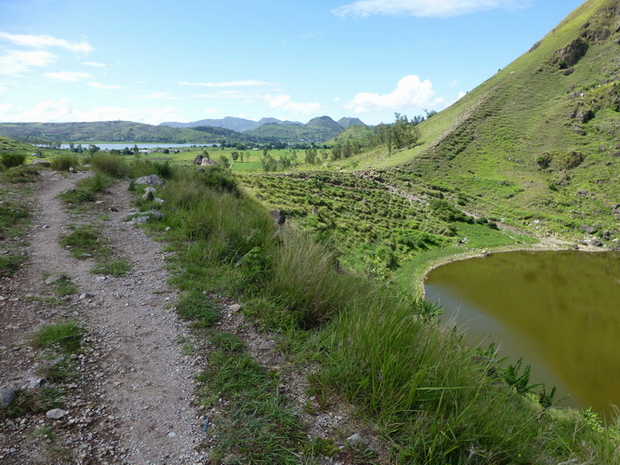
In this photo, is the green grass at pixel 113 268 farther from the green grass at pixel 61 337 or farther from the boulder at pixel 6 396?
the boulder at pixel 6 396

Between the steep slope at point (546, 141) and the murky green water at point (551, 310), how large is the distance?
12930mm

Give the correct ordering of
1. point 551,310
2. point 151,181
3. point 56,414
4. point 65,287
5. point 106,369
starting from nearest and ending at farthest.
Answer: point 56,414 < point 106,369 < point 65,287 < point 151,181 < point 551,310

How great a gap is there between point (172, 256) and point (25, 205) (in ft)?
20.6

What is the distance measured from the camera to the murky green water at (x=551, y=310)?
49.7ft

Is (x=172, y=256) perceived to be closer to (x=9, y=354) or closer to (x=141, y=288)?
(x=141, y=288)

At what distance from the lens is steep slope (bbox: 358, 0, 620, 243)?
49.2 metres

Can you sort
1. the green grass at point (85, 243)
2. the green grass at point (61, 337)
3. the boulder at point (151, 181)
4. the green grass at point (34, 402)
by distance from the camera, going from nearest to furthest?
the green grass at point (34, 402) < the green grass at point (61, 337) < the green grass at point (85, 243) < the boulder at point (151, 181)

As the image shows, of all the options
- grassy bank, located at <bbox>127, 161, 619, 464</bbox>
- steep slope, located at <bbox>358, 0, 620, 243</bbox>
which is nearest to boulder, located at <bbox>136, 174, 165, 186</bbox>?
grassy bank, located at <bbox>127, 161, 619, 464</bbox>

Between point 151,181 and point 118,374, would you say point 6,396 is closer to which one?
point 118,374

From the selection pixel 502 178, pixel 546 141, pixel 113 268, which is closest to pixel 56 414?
pixel 113 268

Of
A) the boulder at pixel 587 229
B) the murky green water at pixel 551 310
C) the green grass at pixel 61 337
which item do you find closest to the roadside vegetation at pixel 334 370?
the green grass at pixel 61 337

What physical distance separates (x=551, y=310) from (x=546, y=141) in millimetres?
61477

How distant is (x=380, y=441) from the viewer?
116 inches

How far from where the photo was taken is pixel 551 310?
23.1 metres
